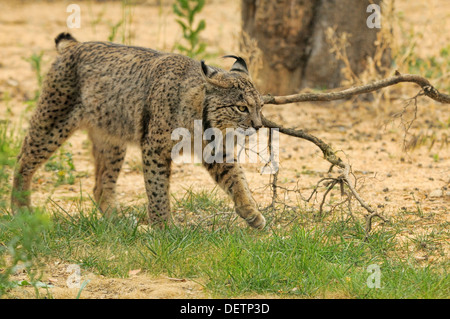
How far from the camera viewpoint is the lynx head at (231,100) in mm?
4980

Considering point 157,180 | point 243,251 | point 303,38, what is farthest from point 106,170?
point 303,38

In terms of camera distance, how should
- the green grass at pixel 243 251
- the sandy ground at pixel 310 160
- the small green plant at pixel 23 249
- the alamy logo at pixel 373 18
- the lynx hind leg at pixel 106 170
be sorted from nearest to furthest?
the small green plant at pixel 23 249 → the green grass at pixel 243 251 → the sandy ground at pixel 310 160 → the lynx hind leg at pixel 106 170 → the alamy logo at pixel 373 18

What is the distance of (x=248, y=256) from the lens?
4410 millimetres

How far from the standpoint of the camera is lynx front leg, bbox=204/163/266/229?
5191 millimetres

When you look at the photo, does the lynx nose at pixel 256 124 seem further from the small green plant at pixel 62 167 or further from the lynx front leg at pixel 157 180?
the small green plant at pixel 62 167

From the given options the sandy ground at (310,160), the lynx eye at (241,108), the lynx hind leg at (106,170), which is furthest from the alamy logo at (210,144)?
the lynx hind leg at (106,170)

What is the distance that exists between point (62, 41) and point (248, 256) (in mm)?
2988

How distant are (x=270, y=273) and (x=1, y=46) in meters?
9.36

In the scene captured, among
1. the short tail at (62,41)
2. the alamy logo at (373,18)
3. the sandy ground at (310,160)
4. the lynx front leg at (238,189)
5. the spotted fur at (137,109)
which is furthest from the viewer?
the alamy logo at (373,18)

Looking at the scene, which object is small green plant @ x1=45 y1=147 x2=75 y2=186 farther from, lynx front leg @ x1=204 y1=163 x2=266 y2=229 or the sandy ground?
lynx front leg @ x1=204 y1=163 x2=266 y2=229

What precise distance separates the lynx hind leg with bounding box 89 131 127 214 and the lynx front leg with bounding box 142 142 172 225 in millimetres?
993

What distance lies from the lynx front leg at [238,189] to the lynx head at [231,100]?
463 millimetres

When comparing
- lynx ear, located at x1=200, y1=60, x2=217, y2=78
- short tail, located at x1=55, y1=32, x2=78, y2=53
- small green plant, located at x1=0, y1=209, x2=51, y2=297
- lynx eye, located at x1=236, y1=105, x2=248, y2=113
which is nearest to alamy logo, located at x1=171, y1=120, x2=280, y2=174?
lynx eye, located at x1=236, y1=105, x2=248, y2=113
